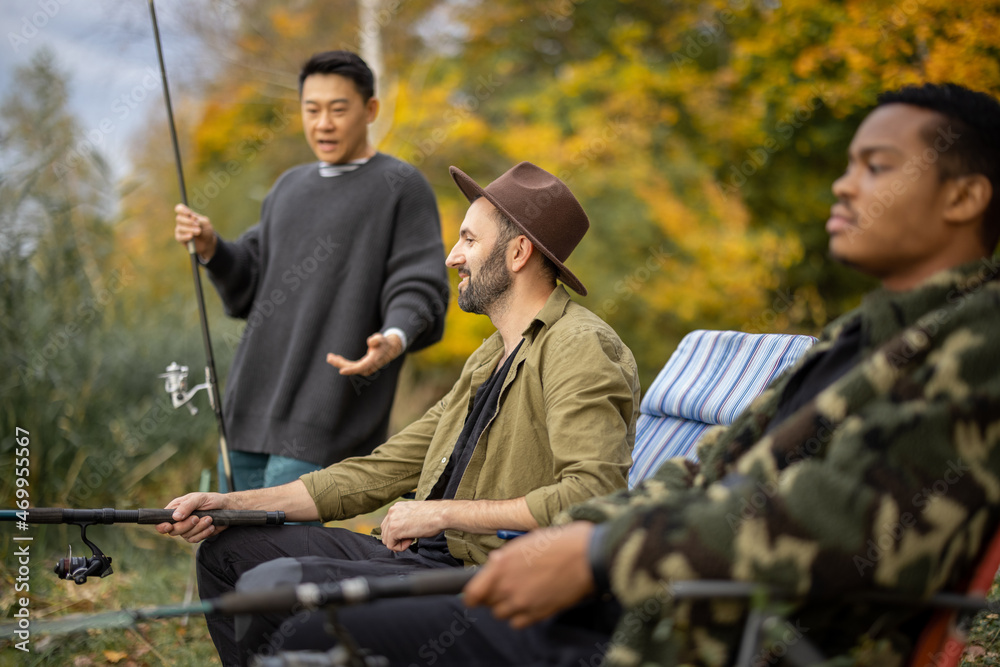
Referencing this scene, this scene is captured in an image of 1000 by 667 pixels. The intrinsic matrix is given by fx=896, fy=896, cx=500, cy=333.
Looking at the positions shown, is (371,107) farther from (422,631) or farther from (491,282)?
(422,631)

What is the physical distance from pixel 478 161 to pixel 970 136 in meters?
9.18

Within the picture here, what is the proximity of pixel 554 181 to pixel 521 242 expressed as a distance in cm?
21

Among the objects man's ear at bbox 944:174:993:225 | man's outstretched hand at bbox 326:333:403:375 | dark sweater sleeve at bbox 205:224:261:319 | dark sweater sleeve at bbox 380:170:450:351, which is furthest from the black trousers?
dark sweater sleeve at bbox 205:224:261:319

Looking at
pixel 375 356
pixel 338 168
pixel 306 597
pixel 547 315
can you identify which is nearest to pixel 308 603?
pixel 306 597

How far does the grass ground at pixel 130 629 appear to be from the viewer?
3107mm

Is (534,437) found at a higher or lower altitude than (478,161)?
lower

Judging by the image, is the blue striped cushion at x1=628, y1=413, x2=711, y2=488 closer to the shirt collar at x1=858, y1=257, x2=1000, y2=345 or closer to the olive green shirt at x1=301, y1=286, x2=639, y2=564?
the olive green shirt at x1=301, y1=286, x2=639, y2=564

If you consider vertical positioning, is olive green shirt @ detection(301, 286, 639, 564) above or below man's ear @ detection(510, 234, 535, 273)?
below

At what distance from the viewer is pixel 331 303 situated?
341cm

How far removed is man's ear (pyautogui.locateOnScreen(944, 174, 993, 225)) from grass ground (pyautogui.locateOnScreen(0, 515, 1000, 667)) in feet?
5.70

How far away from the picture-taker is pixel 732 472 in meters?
1.65

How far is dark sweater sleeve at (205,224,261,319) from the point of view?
11.5 ft

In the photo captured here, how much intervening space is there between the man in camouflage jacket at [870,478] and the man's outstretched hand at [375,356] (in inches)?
51.5

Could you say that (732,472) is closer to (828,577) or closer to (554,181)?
(828,577)
